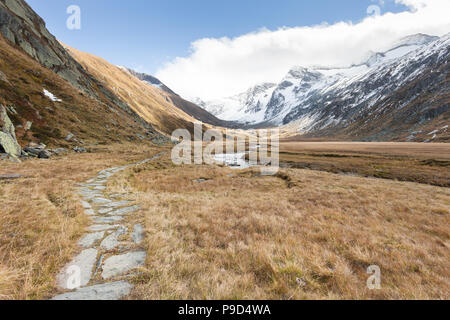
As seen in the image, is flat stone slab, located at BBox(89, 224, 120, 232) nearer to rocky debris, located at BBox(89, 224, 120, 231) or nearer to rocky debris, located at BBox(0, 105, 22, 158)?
rocky debris, located at BBox(89, 224, 120, 231)

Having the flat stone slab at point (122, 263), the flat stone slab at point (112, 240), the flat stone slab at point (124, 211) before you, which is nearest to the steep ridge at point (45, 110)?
the flat stone slab at point (124, 211)

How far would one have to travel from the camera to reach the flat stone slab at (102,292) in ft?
10.3

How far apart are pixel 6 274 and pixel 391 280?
25.9ft

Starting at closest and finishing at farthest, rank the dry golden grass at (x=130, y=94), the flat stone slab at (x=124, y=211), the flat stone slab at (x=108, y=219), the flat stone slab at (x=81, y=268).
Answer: the flat stone slab at (x=81, y=268), the flat stone slab at (x=108, y=219), the flat stone slab at (x=124, y=211), the dry golden grass at (x=130, y=94)

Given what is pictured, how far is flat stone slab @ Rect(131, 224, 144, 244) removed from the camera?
18.1ft

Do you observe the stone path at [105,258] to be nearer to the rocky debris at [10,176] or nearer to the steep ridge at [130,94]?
the rocky debris at [10,176]

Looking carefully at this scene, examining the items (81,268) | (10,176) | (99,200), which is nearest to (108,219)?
(99,200)

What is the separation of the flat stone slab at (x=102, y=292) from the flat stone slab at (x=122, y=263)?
15.2 inches

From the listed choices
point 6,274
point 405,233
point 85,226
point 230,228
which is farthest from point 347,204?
point 6,274

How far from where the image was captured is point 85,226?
6.09 meters

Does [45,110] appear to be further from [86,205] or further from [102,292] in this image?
[102,292]

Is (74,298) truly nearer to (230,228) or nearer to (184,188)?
(230,228)

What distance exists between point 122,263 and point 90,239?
6.13 ft

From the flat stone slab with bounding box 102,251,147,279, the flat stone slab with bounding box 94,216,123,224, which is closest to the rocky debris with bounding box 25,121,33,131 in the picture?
the flat stone slab with bounding box 94,216,123,224
